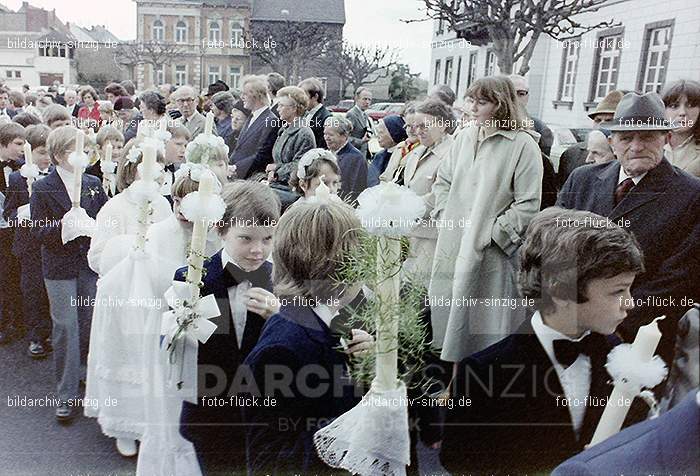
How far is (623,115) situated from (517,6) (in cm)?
51

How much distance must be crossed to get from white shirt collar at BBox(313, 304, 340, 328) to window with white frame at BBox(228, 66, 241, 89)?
3.51 feet

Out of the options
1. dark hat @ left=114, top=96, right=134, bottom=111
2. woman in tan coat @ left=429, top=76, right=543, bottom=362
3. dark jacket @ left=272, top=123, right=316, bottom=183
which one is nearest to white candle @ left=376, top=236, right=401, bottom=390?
woman in tan coat @ left=429, top=76, right=543, bottom=362

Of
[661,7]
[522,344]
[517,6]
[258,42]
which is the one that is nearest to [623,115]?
[661,7]

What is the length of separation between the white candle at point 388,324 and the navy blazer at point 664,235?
765 mm

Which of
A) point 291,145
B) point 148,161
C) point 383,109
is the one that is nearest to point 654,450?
point 148,161

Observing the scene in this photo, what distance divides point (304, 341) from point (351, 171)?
1476 millimetres

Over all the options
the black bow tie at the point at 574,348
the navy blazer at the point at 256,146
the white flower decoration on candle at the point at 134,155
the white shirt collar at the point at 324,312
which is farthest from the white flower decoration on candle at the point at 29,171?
the black bow tie at the point at 574,348

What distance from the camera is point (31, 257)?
5.98 feet

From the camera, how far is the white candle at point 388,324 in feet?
3.13

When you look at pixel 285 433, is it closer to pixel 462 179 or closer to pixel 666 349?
pixel 666 349

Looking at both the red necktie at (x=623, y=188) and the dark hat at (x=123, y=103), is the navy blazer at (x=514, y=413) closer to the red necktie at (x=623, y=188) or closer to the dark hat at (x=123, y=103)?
the red necktie at (x=623, y=188)

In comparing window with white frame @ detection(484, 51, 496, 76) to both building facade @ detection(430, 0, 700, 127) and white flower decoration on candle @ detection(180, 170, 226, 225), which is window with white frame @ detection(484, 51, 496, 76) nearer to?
building facade @ detection(430, 0, 700, 127)

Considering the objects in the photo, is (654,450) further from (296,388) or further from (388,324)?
(296,388)

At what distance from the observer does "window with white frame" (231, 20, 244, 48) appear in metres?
1.73
